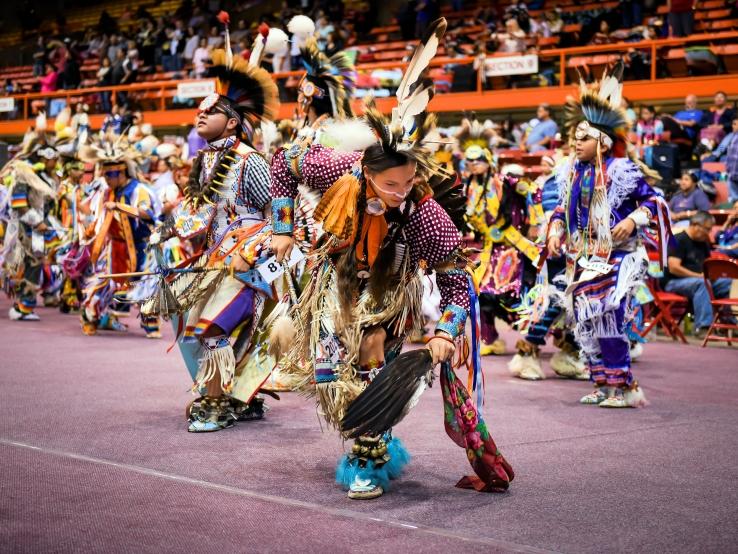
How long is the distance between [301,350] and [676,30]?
11.3 meters

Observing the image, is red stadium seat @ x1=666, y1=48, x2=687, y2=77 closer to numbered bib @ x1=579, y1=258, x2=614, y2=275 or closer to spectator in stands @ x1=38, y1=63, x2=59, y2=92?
numbered bib @ x1=579, y1=258, x2=614, y2=275

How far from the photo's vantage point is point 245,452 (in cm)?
418

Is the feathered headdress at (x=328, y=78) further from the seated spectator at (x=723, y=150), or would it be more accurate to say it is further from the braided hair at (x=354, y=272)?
the seated spectator at (x=723, y=150)

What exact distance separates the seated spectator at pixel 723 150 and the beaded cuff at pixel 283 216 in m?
8.36

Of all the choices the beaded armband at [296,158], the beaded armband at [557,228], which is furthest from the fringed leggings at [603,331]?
the beaded armband at [296,158]

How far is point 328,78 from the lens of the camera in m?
5.02

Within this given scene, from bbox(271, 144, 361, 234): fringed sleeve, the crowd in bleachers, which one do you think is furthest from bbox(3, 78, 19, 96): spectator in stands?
bbox(271, 144, 361, 234): fringed sleeve

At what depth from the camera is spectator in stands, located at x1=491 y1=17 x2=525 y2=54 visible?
14430 mm

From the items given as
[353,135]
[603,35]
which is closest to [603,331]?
[353,135]

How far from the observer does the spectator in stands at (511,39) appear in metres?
14.4

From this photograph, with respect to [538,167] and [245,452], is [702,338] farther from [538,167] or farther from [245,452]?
[245,452]

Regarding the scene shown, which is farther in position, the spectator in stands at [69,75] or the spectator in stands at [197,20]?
the spectator in stands at [69,75]

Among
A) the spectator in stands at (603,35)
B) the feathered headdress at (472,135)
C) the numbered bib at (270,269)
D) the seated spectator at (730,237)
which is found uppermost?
the spectator in stands at (603,35)

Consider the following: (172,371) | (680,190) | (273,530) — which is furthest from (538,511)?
(680,190)
